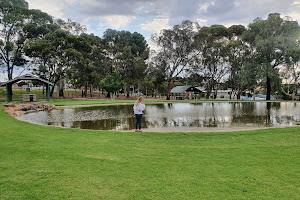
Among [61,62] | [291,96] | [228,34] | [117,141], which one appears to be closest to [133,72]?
[61,62]

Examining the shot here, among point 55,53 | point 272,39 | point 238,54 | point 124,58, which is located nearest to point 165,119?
point 272,39

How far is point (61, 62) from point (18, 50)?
889cm

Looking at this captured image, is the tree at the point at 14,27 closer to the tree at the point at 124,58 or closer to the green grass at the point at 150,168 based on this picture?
the tree at the point at 124,58

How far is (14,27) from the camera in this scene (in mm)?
41906

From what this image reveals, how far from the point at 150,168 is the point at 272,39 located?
41228 millimetres

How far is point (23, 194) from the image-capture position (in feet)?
10.4

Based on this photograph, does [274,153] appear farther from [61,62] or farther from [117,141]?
[61,62]

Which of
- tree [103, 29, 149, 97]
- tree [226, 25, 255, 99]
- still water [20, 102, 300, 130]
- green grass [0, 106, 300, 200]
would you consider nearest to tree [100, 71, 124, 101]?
tree [103, 29, 149, 97]

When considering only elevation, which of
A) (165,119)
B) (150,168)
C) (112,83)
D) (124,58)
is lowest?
(165,119)

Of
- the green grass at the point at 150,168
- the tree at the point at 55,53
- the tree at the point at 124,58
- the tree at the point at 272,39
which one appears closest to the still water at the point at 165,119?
the green grass at the point at 150,168

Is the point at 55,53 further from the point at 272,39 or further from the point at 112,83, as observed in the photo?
the point at 272,39

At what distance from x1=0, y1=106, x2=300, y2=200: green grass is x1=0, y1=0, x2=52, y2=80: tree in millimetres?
42239

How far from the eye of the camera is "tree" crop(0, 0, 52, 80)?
39406 mm

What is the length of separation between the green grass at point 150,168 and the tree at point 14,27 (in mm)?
42239
